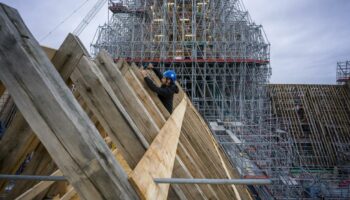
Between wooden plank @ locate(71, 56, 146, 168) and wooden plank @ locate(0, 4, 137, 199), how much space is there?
0.44 m

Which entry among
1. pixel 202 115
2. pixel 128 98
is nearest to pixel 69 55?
pixel 128 98

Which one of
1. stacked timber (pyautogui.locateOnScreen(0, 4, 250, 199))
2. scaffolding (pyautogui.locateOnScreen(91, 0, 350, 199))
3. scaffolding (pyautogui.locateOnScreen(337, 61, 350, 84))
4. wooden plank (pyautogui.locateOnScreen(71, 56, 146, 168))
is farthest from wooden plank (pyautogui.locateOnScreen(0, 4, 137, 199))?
scaffolding (pyautogui.locateOnScreen(337, 61, 350, 84))

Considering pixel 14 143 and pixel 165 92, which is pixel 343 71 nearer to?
pixel 165 92

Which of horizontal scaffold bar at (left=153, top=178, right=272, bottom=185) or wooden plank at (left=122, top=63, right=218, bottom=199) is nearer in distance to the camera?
horizontal scaffold bar at (left=153, top=178, right=272, bottom=185)

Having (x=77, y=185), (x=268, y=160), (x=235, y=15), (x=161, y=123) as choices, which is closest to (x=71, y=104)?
(x=77, y=185)

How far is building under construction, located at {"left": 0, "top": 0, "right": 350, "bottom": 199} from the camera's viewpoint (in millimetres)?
1412

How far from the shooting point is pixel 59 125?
2.99 ft

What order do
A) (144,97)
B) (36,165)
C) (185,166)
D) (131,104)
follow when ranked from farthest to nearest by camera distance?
(144,97) → (36,165) → (185,166) → (131,104)

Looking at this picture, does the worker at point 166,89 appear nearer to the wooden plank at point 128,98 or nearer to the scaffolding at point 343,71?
the wooden plank at point 128,98

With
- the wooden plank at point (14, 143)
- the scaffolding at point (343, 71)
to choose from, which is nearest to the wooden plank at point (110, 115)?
the wooden plank at point (14, 143)

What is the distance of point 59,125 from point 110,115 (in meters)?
0.50

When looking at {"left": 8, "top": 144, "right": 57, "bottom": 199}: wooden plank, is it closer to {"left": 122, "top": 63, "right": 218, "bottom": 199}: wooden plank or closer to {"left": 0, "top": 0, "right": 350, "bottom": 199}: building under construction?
{"left": 0, "top": 0, "right": 350, "bottom": 199}: building under construction

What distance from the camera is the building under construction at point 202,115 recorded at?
1412 mm

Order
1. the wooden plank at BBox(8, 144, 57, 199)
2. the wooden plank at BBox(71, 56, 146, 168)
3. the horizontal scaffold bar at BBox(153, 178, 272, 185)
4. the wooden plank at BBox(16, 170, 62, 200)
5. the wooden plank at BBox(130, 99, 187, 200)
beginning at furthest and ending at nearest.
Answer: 1. the wooden plank at BBox(16, 170, 62, 200)
2. the wooden plank at BBox(8, 144, 57, 199)
3. the wooden plank at BBox(71, 56, 146, 168)
4. the horizontal scaffold bar at BBox(153, 178, 272, 185)
5. the wooden plank at BBox(130, 99, 187, 200)
